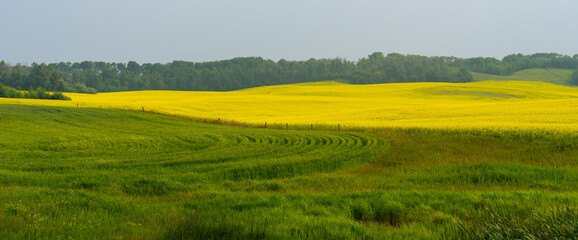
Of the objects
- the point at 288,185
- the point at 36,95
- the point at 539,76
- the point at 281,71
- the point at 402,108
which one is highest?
the point at 281,71

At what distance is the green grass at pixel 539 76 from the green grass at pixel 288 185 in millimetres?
117475

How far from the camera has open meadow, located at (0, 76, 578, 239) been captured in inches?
221

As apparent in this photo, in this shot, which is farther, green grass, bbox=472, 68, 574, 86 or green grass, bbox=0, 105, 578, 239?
green grass, bbox=472, 68, 574, 86

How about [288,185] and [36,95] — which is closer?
[288,185]

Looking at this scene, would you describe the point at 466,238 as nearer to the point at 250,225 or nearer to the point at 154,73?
the point at 250,225

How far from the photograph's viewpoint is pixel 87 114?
3005cm

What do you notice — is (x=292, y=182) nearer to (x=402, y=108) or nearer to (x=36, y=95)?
(x=402, y=108)

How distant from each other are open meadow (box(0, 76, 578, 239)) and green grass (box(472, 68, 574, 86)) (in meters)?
112

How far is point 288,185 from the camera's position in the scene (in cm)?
1015

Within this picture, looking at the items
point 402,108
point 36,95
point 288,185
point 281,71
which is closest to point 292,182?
point 288,185

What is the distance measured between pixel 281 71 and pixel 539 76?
8601 cm

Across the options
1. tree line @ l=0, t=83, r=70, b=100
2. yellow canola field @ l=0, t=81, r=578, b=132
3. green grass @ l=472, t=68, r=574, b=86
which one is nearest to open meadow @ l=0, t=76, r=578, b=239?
yellow canola field @ l=0, t=81, r=578, b=132

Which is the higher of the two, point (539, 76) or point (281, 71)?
point (281, 71)

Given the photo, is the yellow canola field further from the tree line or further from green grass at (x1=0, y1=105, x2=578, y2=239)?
green grass at (x1=0, y1=105, x2=578, y2=239)
